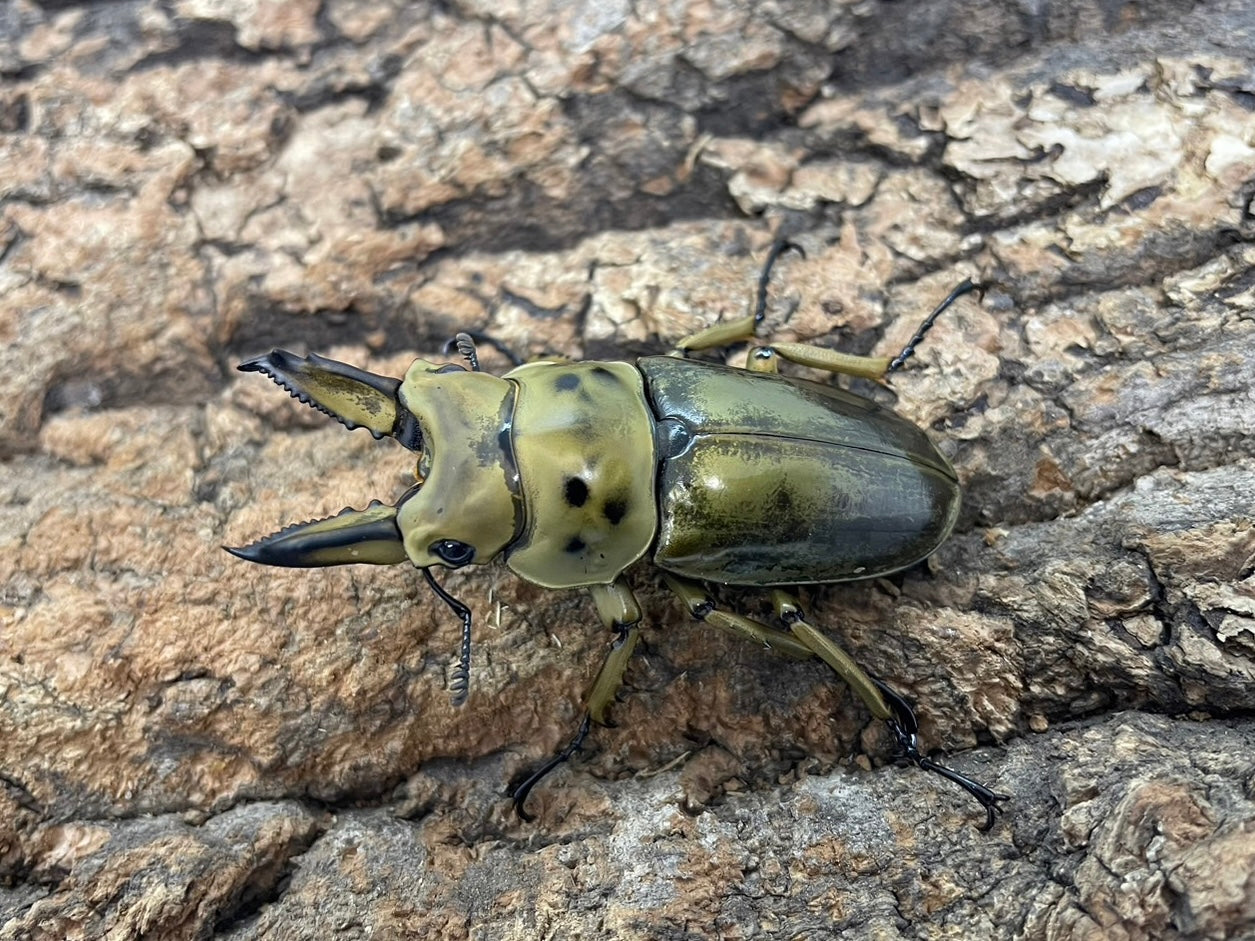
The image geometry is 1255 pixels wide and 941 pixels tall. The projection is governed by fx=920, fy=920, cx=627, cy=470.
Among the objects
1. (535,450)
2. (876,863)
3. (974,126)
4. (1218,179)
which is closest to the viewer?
(876,863)

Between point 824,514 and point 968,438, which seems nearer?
point 824,514

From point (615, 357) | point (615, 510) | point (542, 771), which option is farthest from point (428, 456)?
point (542, 771)

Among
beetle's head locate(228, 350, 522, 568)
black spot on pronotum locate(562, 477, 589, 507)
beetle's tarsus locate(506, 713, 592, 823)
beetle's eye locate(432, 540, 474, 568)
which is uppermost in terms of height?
beetle's head locate(228, 350, 522, 568)

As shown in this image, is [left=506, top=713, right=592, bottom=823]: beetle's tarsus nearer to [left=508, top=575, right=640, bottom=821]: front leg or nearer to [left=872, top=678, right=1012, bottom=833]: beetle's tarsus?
[left=508, top=575, right=640, bottom=821]: front leg

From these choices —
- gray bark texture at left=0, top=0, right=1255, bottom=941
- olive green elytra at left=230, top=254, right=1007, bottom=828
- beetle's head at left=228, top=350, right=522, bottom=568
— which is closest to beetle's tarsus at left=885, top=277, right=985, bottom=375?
gray bark texture at left=0, top=0, right=1255, bottom=941


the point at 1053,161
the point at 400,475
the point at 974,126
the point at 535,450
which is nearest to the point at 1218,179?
the point at 1053,161

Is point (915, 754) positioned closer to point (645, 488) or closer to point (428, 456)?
point (645, 488)

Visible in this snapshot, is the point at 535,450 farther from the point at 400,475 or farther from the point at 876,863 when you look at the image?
the point at 876,863
